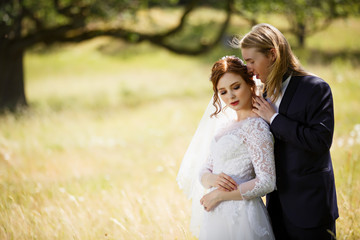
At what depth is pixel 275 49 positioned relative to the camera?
250 centimetres

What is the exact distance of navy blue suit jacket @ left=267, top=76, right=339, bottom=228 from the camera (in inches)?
91.1

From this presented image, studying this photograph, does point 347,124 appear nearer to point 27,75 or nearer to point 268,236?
point 268,236

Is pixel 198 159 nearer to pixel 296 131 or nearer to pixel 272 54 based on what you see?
pixel 296 131

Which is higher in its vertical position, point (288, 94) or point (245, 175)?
point (288, 94)

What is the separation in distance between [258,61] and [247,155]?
29.5 inches

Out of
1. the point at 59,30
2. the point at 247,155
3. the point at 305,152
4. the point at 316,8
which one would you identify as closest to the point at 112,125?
the point at 59,30

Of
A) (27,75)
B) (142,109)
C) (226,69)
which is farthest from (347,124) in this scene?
(27,75)

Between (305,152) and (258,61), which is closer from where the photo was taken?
(305,152)

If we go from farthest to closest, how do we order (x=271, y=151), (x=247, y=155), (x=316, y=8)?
(x=316, y=8), (x=247, y=155), (x=271, y=151)

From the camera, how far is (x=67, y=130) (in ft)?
29.5

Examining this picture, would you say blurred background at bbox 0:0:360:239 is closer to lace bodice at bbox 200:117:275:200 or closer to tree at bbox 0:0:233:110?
tree at bbox 0:0:233:110

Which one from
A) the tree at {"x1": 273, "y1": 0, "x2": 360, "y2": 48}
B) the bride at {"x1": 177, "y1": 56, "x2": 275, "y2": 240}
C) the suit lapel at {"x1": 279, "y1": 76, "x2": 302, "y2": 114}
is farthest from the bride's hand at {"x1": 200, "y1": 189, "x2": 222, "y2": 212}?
the tree at {"x1": 273, "y1": 0, "x2": 360, "y2": 48}

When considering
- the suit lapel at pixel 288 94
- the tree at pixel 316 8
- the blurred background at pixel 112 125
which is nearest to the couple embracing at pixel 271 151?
the suit lapel at pixel 288 94

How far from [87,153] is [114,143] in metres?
0.83
